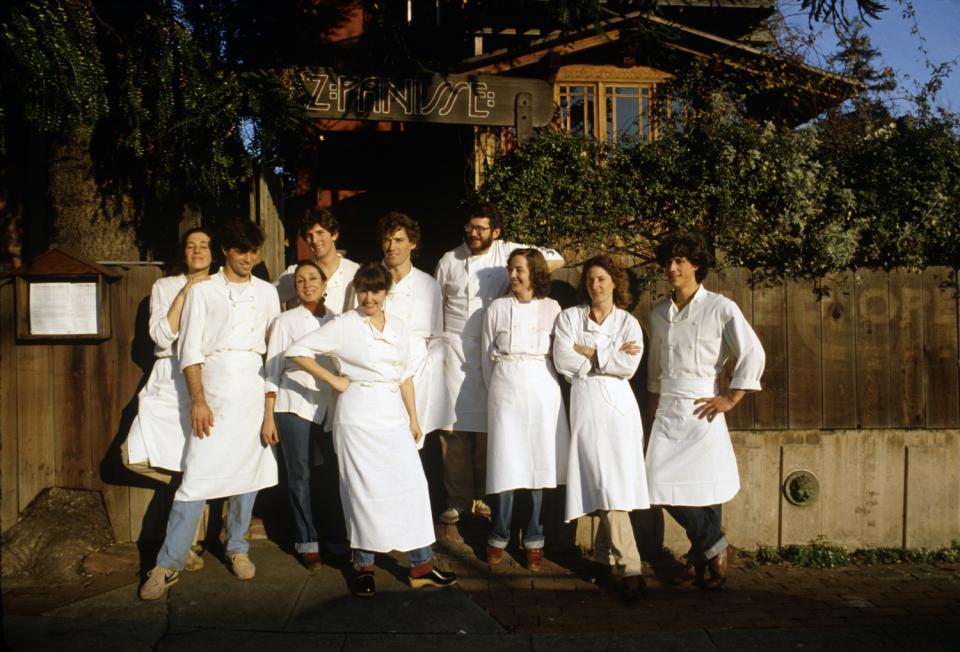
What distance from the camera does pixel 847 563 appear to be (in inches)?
214

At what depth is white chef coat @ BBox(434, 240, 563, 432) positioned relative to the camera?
5.25 m

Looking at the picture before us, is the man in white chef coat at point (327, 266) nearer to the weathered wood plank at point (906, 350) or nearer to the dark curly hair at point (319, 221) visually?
the dark curly hair at point (319, 221)

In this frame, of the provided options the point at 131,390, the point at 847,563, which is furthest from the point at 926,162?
the point at 131,390

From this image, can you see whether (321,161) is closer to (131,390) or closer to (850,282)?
(131,390)

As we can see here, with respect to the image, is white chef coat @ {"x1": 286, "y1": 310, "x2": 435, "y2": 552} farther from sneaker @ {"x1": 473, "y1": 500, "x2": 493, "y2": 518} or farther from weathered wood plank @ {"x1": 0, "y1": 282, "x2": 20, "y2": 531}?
weathered wood plank @ {"x1": 0, "y1": 282, "x2": 20, "y2": 531}

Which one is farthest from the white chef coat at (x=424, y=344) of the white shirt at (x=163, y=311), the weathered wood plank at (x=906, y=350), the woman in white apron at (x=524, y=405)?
the weathered wood plank at (x=906, y=350)

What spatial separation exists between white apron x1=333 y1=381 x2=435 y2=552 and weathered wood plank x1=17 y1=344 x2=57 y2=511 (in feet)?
7.04

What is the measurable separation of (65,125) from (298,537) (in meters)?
3.04

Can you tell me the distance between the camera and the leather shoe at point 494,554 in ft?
16.6

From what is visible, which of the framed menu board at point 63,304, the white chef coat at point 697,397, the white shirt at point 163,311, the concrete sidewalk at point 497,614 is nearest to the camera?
the concrete sidewalk at point 497,614

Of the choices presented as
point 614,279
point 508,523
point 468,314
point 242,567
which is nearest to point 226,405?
point 242,567

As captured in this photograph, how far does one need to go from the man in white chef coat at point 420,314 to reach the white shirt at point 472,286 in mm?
107

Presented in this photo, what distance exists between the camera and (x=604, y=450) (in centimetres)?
472

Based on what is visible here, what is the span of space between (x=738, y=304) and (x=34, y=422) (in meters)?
Result: 4.89
